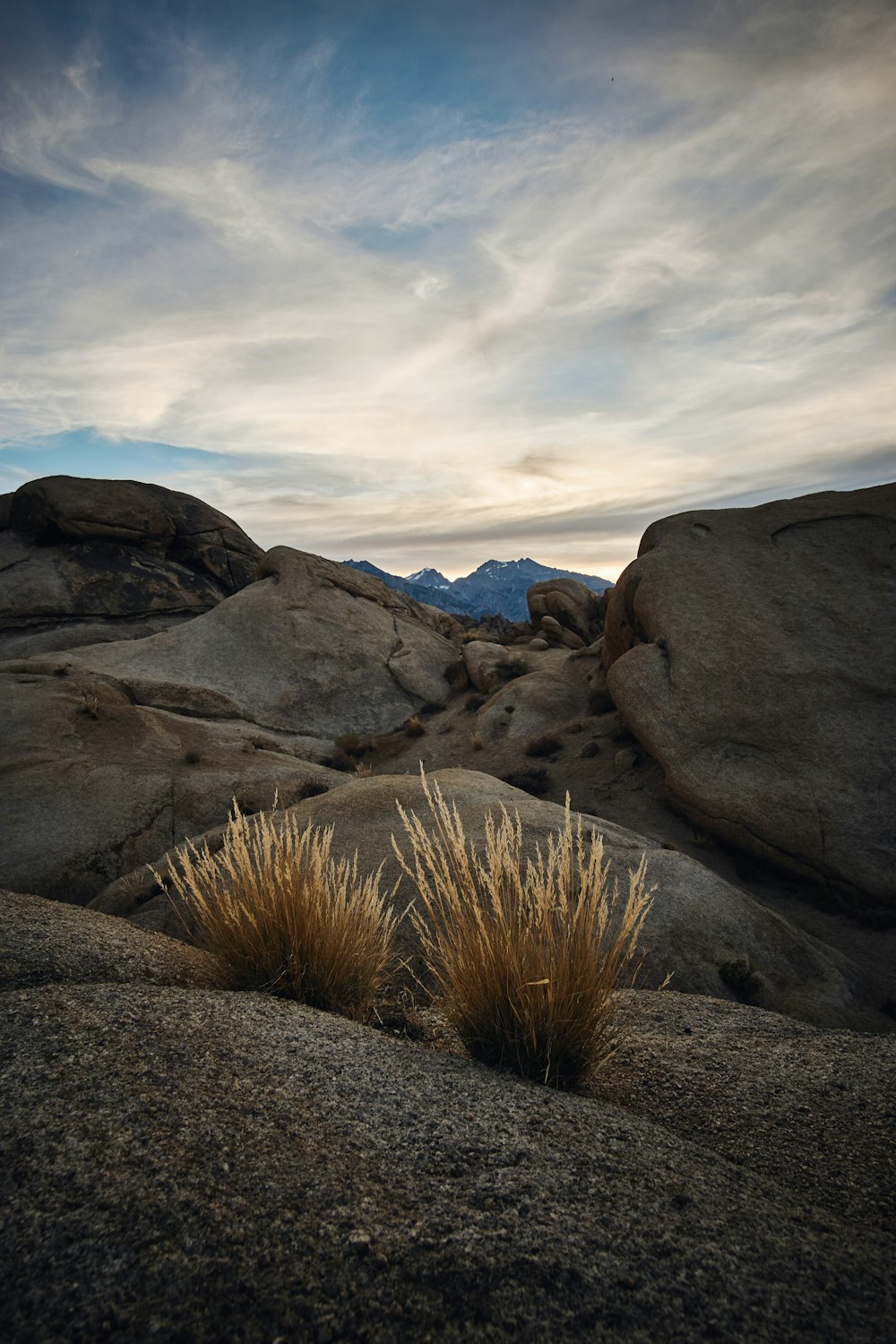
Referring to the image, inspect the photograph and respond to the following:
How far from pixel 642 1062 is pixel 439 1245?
218 centimetres

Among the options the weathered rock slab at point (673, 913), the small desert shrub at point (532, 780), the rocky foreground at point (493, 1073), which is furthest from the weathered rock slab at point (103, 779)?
the small desert shrub at point (532, 780)

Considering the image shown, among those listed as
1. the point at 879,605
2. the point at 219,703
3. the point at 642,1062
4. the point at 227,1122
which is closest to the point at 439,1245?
the point at 227,1122

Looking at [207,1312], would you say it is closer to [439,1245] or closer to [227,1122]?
Answer: [439,1245]

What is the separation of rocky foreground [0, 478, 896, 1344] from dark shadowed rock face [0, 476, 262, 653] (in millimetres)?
4213

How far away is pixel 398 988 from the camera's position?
18.6 feet

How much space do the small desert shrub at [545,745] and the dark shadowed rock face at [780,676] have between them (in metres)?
3.03

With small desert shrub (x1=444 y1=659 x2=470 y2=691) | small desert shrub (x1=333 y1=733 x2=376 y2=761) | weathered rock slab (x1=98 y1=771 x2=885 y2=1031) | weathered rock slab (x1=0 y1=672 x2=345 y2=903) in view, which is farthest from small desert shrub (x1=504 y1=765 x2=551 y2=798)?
small desert shrub (x1=444 y1=659 x2=470 y2=691)

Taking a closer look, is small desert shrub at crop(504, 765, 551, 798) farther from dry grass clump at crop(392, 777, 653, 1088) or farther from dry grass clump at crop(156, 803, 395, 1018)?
dry grass clump at crop(392, 777, 653, 1088)

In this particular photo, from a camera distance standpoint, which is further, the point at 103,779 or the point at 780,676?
the point at 780,676

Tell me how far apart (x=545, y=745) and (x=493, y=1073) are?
14.0 m

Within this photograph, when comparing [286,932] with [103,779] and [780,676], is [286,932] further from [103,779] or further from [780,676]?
[780,676]

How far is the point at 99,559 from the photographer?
26.0 m

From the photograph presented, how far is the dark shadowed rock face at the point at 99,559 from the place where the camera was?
24078 millimetres

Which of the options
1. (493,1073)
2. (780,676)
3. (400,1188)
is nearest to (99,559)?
(780,676)
